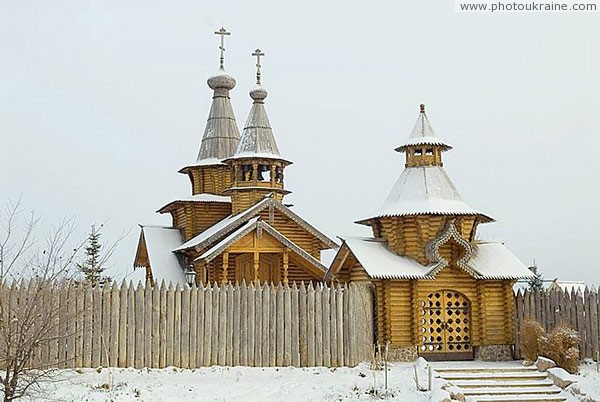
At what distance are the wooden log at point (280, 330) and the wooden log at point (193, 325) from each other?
1.77 meters

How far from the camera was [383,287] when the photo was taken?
20.0 metres

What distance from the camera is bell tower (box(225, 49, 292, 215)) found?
99.1 feet

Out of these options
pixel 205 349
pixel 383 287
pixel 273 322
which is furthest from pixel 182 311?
pixel 383 287

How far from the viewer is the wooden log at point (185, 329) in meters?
17.0

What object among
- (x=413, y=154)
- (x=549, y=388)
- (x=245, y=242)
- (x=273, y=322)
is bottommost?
(x=549, y=388)

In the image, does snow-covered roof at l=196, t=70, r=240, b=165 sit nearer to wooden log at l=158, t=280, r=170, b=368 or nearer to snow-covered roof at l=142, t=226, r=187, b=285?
snow-covered roof at l=142, t=226, r=187, b=285

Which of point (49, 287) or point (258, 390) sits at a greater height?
point (49, 287)

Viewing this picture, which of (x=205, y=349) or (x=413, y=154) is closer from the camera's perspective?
(x=205, y=349)

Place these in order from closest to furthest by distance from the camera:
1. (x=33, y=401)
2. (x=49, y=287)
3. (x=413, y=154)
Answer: (x=33, y=401) < (x=49, y=287) < (x=413, y=154)

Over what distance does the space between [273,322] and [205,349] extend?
1.59 metres

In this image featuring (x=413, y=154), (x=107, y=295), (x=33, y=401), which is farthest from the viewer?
(x=413, y=154)

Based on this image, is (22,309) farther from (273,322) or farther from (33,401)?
(273,322)

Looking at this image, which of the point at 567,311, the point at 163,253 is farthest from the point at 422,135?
the point at 163,253

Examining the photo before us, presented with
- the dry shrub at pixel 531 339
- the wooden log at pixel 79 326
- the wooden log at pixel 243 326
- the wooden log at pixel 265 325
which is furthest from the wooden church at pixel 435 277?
the wooden log at pixel 79 326
